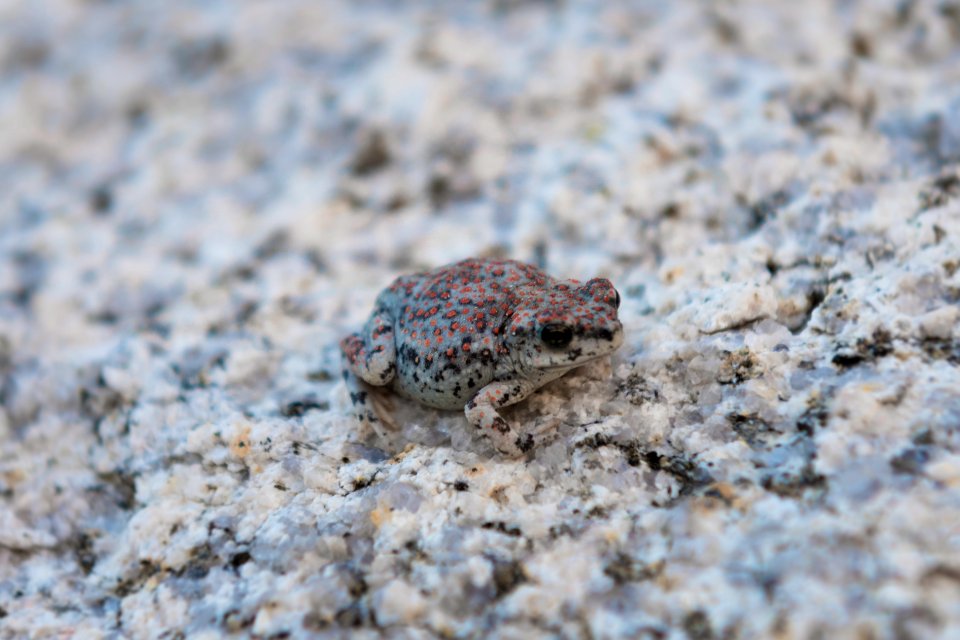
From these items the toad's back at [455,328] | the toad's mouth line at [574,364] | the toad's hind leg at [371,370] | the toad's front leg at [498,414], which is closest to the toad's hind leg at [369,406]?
the toad's hind leg at [371,370]

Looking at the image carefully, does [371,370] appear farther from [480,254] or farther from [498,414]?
[480,254]

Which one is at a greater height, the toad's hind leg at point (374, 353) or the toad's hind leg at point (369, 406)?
the toad's hind leg at point (374, 353)

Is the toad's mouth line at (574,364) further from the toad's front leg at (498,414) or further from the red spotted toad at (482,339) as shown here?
the toad's front leg at (498,414)

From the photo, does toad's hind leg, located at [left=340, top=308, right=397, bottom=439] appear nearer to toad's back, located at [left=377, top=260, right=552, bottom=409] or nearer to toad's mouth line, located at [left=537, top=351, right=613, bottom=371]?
toad's back, located at [left=377, top=260, right=552, bottom=409]

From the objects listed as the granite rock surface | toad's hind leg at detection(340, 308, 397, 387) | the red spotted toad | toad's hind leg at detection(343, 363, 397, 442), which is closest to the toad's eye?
the red spotted toad

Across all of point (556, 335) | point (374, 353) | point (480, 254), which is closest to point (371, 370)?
point (374, 353)
